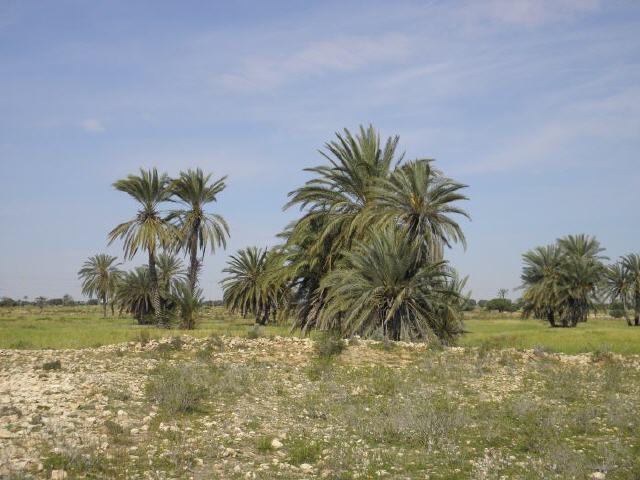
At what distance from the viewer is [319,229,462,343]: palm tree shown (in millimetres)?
19562

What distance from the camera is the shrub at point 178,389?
9539 millimetres

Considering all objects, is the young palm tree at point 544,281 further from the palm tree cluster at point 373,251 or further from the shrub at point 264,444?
the shrub at point 264,444

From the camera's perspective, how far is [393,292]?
65.1ft

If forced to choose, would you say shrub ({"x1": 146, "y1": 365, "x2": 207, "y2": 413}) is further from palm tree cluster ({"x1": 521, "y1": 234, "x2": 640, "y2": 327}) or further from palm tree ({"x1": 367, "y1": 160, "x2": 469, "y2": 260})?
palm tree cluster ({"x1": 521, "y1": 234, "x2": 640, "y2": 327})

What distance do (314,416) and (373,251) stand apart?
34.8ft

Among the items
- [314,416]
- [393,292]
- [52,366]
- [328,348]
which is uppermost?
[393,292]

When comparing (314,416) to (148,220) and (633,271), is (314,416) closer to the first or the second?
(148,220)

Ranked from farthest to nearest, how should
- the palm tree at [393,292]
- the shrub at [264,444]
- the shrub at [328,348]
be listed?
the palm tree at [393,292]
the shrub at [328,348]
the shrub at [264,444]

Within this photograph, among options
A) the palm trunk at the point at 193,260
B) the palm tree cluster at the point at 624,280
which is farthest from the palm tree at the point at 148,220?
the palm tree cluster at the point at 624,280

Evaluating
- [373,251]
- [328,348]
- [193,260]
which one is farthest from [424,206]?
[193,260]

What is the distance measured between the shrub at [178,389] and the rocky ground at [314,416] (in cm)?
4

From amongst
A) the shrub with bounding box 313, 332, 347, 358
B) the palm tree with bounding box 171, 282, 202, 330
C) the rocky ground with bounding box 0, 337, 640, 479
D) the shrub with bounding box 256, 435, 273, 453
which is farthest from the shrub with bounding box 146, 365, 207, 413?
the palm tree with bounding box 171, 282, 202, 330

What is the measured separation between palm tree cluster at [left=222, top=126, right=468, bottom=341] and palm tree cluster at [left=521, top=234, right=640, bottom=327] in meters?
28.0

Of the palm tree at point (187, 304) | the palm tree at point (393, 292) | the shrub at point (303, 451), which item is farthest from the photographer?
the palm tree at point (187, 304)
